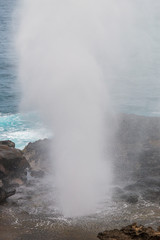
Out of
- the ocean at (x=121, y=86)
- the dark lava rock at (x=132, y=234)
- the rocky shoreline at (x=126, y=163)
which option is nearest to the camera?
the dark lava rock at (x=132, y=234)

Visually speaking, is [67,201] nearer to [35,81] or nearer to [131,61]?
[35,81]

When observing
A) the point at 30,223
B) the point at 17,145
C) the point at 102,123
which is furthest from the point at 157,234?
the point at 17,145

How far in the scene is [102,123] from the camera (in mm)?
25453

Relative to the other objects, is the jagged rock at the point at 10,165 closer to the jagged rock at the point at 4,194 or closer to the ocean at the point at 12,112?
the jagged rock at the point at 4,194

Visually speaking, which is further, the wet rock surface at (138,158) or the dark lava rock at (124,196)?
the wet rock surface at (138,158)

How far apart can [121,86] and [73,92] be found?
25813mm

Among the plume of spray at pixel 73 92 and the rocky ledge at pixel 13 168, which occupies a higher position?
the plume of spray at pixel 73 92

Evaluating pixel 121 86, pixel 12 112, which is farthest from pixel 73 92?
pixel 121 86

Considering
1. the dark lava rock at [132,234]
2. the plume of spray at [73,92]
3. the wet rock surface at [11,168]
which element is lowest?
the dark lava rock at [132,234]

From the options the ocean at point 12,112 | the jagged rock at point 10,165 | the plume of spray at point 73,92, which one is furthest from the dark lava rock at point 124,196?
the ocean at point 12,112

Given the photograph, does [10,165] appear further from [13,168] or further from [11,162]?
[13,168]

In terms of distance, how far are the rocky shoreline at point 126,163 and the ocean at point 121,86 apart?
763 cm

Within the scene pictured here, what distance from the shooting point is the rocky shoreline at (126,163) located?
63.2 feet

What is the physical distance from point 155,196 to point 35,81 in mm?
19665
